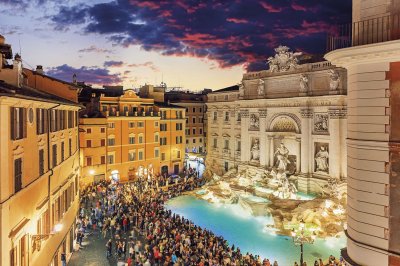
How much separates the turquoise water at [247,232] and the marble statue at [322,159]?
983 centimetres

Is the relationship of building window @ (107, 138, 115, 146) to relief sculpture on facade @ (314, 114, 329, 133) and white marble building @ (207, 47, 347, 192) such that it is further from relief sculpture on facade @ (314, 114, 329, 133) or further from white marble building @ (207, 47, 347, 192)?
relief sculpture on facade @ (314, 114, 329, 133)

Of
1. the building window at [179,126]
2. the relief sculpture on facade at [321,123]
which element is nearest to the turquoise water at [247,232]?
the relief sculpture on facade at [321,123]

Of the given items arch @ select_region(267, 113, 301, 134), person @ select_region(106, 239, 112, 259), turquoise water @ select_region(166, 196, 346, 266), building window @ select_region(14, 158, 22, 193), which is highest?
arch @ select_region(267, 113, 301, 134)

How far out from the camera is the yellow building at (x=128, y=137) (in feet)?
141

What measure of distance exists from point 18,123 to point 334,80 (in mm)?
30381

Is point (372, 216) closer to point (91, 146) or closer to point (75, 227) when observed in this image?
point (75, 227)

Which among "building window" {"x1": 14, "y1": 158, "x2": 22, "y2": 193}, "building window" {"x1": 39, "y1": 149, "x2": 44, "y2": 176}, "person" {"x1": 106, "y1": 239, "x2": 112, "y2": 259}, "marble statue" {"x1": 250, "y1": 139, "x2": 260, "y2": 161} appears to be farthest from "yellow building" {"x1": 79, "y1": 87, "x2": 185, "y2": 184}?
"building window" {"x1": 14, "y1": 158, "x2": 22, "y2": 193}

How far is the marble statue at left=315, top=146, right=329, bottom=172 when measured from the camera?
117 ft

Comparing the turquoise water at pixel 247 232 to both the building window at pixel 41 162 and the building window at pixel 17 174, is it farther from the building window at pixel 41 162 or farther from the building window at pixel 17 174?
the building window at pixel 17 174

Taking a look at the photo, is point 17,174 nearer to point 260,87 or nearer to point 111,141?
point 111,141

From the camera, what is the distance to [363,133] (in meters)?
10.3

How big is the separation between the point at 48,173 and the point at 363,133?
14808 millimetres

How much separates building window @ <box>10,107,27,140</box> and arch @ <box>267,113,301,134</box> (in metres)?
31.2

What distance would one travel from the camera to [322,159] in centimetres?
3603
